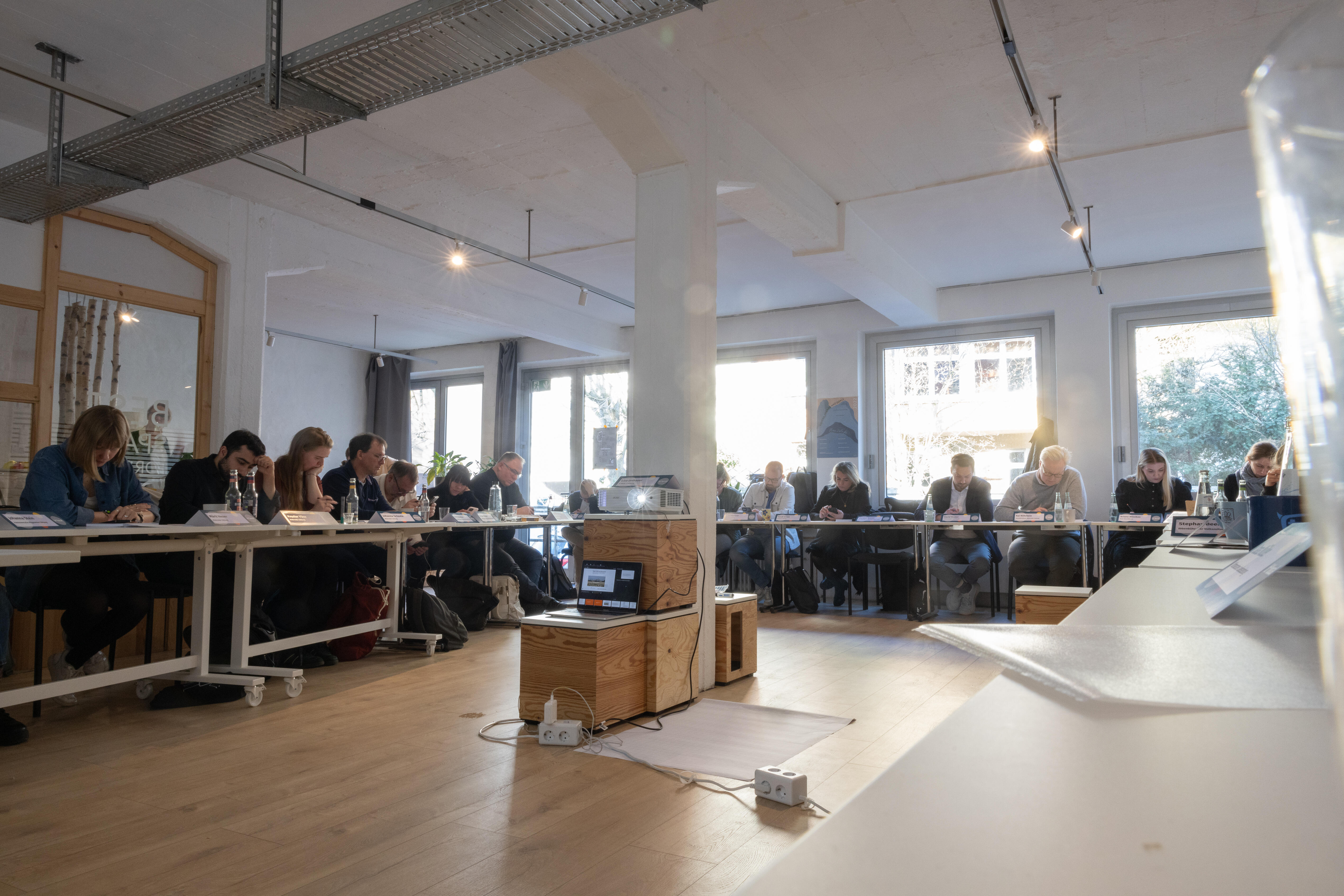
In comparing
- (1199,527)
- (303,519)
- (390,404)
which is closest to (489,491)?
(303,519)

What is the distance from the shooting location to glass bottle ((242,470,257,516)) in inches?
143

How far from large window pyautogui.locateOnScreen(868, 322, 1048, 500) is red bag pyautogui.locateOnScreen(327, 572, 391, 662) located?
481 cm

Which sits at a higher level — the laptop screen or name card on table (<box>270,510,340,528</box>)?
name card on table (<box>270,510,340,528</box>)

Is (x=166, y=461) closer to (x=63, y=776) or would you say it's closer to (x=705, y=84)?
(x=63, y=776)

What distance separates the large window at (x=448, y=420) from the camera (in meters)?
10.1

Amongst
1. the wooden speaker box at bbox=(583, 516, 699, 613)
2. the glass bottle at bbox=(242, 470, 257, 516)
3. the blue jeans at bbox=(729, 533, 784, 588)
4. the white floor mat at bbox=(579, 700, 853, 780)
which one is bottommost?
the white floor mat at bbox=(579, 700, 853, 780)

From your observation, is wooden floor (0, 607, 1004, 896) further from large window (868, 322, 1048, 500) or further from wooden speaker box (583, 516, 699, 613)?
large window (868, 322, 1048, 500)

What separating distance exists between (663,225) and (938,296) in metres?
4.48

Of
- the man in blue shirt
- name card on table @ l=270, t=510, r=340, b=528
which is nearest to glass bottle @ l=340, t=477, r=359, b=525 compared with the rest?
the man in blue shirt

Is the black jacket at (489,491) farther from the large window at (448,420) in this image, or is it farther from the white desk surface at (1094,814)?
the white desk surface at (1094,814)

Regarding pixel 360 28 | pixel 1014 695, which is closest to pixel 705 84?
pixel 360 28

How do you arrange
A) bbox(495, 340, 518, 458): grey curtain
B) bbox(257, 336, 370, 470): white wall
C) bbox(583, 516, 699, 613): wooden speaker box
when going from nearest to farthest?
1. bbox(583, 516, 699, 613): wooden speaker box
2. bbox(257, 336, 370, 470): white wall
3. bbox(495, 340, 518, 458): grey curtain

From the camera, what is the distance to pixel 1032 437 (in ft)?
23.3

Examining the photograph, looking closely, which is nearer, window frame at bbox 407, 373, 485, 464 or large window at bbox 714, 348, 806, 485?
large window at bbox 714, 348, 806, 485
